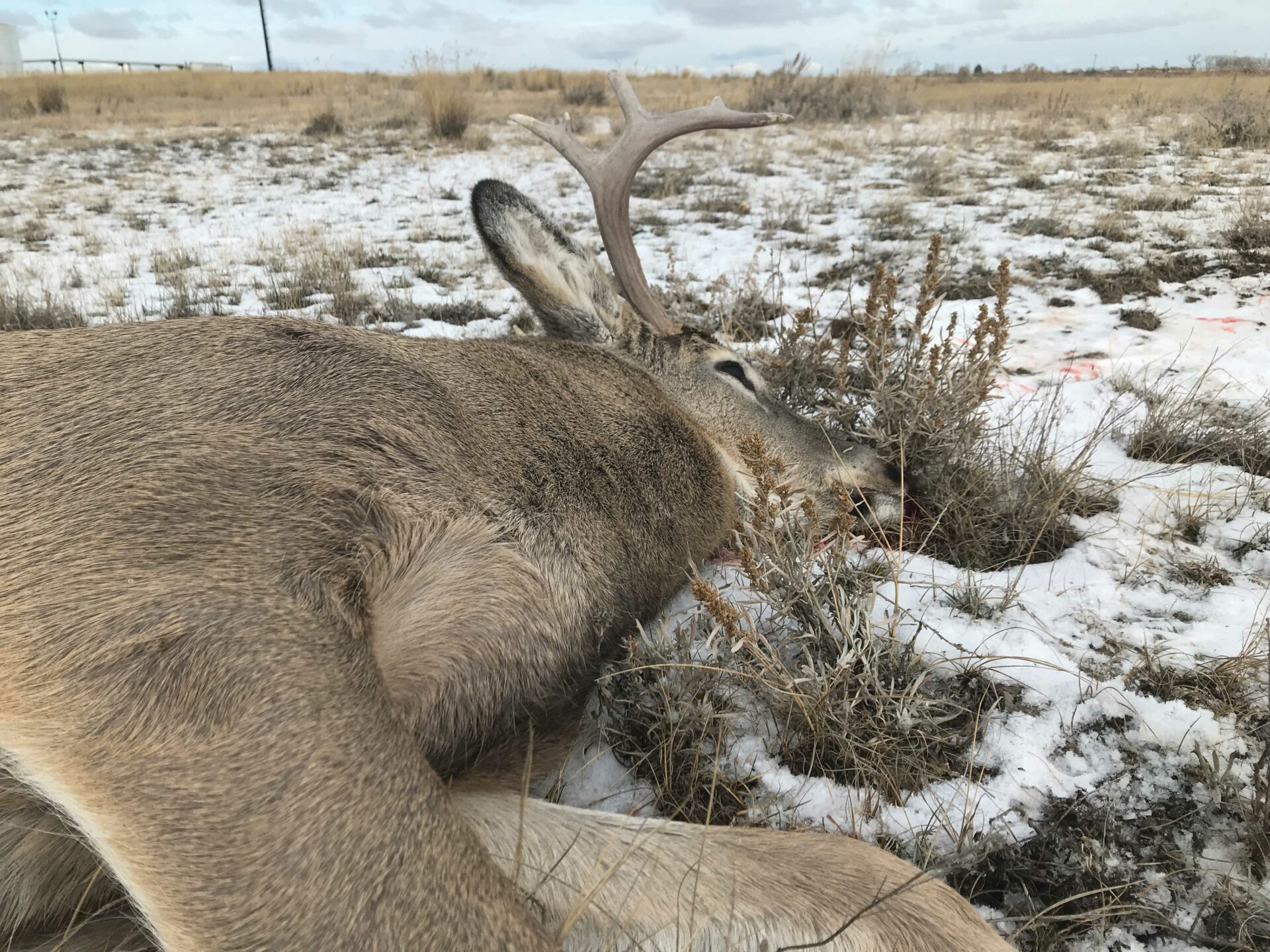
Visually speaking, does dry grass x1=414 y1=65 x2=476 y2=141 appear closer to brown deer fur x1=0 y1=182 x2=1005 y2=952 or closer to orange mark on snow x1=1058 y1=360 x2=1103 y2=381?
orange mark on snow x1=1058 y1=360 x2=1103 y2=381

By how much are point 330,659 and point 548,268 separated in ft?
6.62

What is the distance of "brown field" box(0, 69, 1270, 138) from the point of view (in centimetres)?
1577

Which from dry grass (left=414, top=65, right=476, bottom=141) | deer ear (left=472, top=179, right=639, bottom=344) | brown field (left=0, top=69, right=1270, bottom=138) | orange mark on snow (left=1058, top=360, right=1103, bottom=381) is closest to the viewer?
deer ear (left=472, top=179, right=639, bottom=344)

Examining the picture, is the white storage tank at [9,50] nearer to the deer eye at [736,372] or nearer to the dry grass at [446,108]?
the dry grass at [446,108]

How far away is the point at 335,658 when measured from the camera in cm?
148

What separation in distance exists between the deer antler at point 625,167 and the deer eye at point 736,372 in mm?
335

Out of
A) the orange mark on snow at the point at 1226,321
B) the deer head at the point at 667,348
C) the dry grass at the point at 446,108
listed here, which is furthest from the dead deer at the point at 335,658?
the dry grass at the point at 446,108

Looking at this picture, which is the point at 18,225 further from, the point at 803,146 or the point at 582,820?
the point at 803,146

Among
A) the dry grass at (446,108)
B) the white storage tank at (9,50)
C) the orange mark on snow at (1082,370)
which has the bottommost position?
the orange mark on snow at (1082,370)

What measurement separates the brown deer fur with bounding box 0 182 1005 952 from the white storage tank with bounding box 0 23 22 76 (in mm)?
68061

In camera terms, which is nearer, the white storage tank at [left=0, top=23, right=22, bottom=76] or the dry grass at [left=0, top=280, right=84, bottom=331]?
the dry grass at [left=0, top=280, right=84, bottom=331]

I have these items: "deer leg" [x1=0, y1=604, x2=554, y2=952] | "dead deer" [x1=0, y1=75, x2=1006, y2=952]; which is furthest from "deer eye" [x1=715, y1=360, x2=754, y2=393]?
"deer leg" [x1=0, y1=604, x2=554, y2=952]

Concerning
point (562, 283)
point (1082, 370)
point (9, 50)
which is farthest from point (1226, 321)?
point (9, 50)

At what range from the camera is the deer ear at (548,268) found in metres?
2.98
